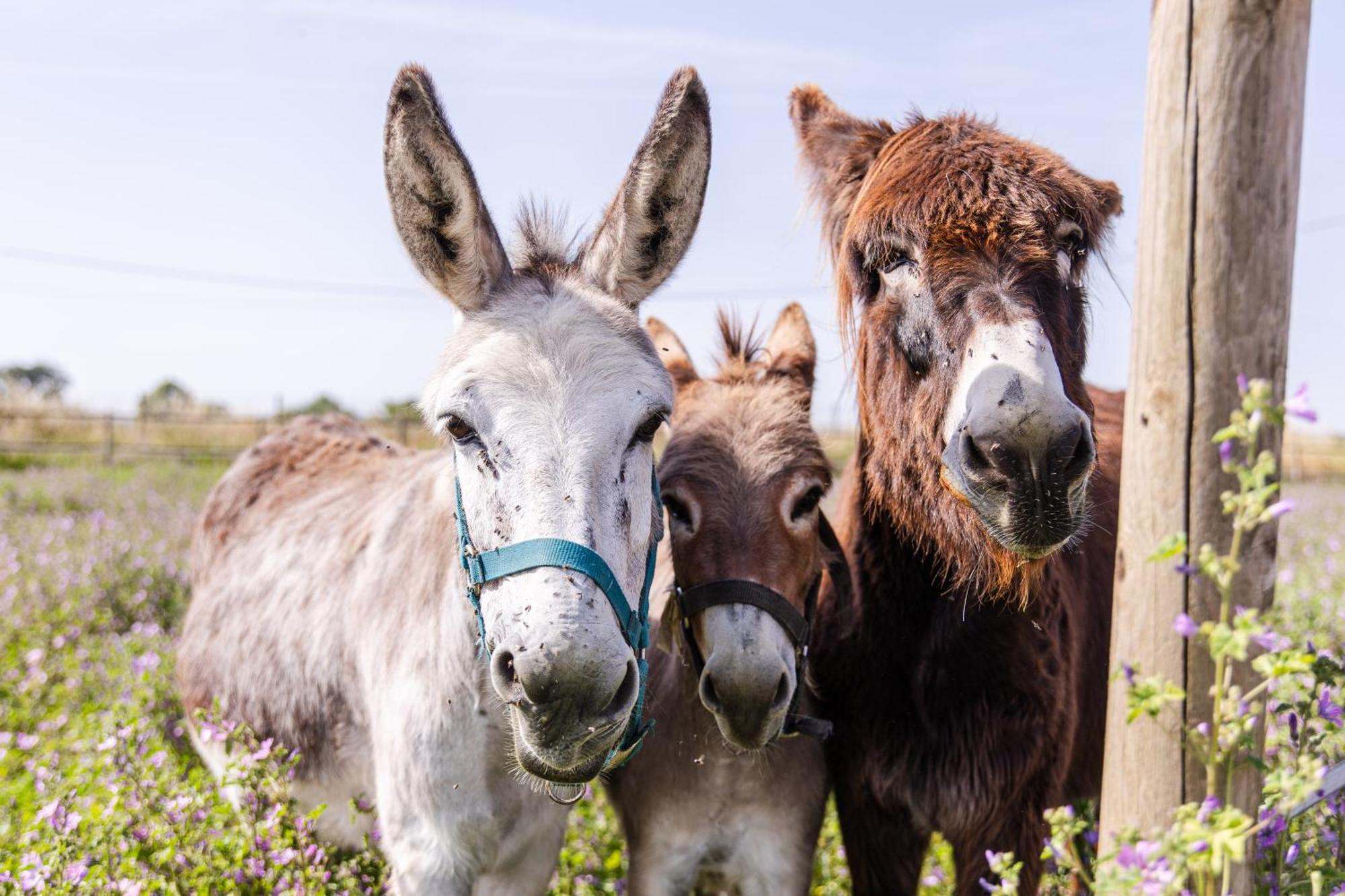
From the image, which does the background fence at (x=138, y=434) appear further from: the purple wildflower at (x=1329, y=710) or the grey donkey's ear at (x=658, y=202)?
the purple wildflower at (x=1329, y=710)

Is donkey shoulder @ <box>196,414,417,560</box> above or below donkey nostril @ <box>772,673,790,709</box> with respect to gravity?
above

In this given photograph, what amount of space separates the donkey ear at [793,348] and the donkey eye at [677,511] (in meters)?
0.70

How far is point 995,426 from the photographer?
196cm

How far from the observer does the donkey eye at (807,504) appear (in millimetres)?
2787

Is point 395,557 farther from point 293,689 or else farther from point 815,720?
point 815,720

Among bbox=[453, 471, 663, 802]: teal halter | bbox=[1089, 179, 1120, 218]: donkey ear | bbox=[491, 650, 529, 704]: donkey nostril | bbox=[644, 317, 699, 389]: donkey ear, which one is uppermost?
bbox=[1089, 179, 1120, 218]: donkey ear

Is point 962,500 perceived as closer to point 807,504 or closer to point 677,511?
point 807,504

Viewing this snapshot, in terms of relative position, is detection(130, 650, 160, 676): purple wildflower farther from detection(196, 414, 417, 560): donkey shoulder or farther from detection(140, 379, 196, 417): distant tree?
detection(140, 379, 196, 417): distant tree

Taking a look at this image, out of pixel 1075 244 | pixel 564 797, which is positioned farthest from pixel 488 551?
pixel 1075 244

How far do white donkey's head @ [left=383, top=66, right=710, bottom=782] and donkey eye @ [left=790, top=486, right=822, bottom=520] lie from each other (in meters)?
0.58

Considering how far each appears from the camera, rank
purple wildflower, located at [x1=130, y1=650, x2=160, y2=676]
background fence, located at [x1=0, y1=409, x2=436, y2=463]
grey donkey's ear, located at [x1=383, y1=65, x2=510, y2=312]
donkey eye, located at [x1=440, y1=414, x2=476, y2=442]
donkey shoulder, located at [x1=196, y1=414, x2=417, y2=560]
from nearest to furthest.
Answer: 1. donkey eye, located at [x1=440, y1=414, x2=476, y2=442]
2. grey donkey's ear, located at [x1=383, y1=65, x2=510, y2=312]
3. purple wildflower, located at [x1=130, y1=650, x2=160, y2=676]
4. donkey shoulder, located at [x1=196, y1=414, x2=417, y2=560]
5. background fence, located at [x1=0, y1=409, x2=436, y2=463]

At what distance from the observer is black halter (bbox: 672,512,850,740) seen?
249cm

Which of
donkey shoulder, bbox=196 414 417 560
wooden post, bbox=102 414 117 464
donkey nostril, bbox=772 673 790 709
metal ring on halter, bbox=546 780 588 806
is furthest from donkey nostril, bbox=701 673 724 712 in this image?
wooden post, bbox=102 414 117 464

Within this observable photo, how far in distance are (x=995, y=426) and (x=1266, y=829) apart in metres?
0.91
